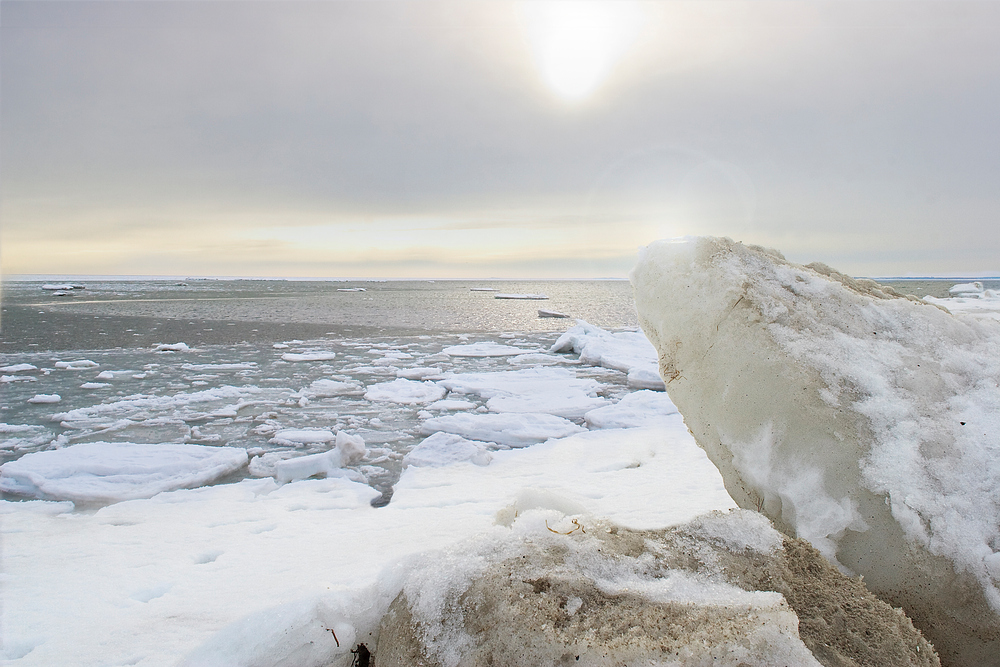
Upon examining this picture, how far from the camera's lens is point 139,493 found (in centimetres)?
492

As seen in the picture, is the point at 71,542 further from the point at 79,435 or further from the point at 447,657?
the point at 447,657

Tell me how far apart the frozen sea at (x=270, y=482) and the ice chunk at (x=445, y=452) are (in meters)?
0.03

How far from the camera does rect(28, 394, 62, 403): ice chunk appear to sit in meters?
8.37

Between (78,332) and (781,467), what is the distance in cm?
2293

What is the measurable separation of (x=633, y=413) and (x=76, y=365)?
38.1 ft

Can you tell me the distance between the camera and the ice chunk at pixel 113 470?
194 inches

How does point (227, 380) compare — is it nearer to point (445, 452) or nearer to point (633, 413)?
point (445, 452)

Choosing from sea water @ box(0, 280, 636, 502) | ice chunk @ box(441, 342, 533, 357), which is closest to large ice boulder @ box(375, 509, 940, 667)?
sea water @ box(0, 280, 636, 502)

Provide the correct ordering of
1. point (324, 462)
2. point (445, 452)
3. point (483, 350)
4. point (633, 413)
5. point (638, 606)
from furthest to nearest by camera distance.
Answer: point (483, 350)
point (633, 413)
point (445, 452)
point (324, 462)
point (638, 606)

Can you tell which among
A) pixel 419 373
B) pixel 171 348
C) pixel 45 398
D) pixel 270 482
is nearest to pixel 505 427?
pixel 270 482

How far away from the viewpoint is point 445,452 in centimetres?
594

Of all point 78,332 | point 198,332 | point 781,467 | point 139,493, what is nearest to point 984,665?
point 781,467

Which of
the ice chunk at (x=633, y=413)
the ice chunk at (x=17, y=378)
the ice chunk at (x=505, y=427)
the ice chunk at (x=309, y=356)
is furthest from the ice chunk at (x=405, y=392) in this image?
the ice chunk at (x=17, y=378)

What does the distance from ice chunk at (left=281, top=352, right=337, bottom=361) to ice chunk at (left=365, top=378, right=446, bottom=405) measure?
3.88 meters
